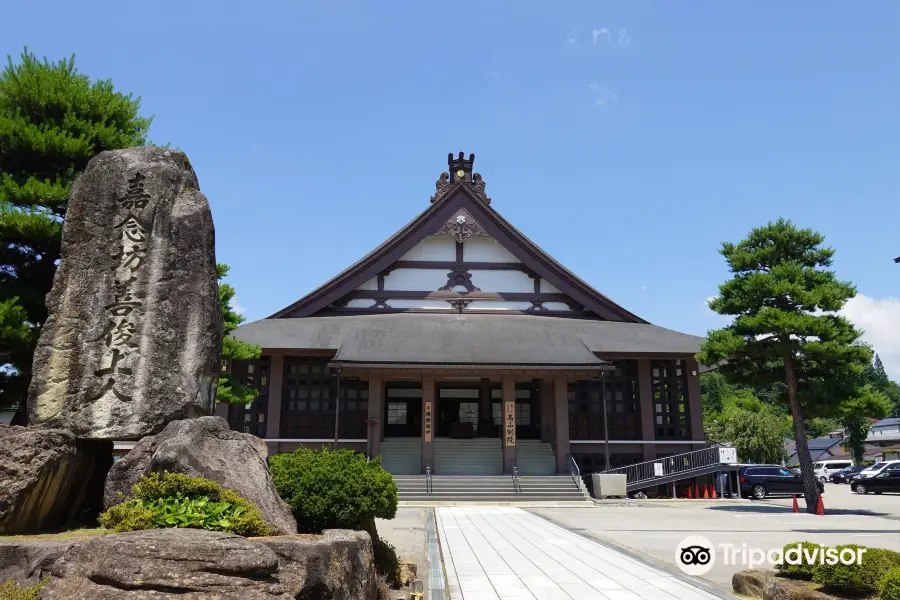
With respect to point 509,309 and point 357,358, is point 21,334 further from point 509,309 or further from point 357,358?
point 509,309

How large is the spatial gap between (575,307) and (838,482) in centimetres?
2402

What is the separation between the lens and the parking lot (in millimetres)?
9258

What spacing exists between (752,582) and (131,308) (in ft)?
21.6

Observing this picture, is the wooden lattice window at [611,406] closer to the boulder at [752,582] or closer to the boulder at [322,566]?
the boulder at [752,582]

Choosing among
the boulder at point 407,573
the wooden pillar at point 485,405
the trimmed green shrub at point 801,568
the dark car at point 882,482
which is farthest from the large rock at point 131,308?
the dark car at point 882,482

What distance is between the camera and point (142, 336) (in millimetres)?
6359

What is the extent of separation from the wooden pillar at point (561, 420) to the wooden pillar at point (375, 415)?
5496 millimetres

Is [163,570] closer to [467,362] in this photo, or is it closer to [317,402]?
[467,362]

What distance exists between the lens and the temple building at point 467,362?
19.3 m

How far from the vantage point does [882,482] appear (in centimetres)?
2570

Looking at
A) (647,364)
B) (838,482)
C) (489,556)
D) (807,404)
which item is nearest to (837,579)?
(489,556)

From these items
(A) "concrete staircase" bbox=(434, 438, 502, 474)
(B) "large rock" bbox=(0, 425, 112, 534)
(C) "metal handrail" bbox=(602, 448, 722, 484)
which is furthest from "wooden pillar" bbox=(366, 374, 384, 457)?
(B) "large rock" bbox=(0, 425, 112, 534)

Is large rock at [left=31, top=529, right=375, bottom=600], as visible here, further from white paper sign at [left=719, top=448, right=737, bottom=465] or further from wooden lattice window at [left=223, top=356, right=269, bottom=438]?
white paper sign at [left=719, top=448, right=737, bottom=465]

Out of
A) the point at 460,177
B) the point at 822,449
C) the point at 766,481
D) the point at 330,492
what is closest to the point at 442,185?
the point at 460,177
